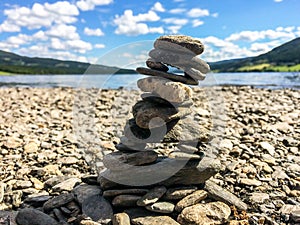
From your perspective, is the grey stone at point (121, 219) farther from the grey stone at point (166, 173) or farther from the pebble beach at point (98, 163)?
the grey stone at point (166, 173)

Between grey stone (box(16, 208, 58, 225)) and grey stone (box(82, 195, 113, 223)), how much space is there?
Answer: 0.64 metres

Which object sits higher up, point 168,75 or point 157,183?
point 168,75

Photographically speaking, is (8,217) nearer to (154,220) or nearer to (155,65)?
(154,220)

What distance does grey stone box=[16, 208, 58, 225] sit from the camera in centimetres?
649

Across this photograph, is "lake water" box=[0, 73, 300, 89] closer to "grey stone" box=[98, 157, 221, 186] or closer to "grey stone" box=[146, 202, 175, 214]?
"grey stone" box=[98, 157, 221, 186]

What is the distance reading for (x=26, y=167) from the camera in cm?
977

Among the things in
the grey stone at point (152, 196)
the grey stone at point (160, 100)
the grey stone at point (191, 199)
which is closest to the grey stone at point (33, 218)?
the grey stone at point (152, 196)

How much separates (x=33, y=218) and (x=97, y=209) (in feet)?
3.91

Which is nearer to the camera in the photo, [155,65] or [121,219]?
[121,219]

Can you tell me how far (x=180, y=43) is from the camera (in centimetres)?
664

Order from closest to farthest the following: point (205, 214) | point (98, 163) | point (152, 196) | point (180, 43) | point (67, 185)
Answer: point (205, 214), point (152, 196), point (180, 43), point (67, 185), point (98, 163)

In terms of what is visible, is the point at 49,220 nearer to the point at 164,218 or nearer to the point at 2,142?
the point at 164,218

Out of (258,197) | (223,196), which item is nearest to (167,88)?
(223,196)

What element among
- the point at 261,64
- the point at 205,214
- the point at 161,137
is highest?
the point at 261,64
